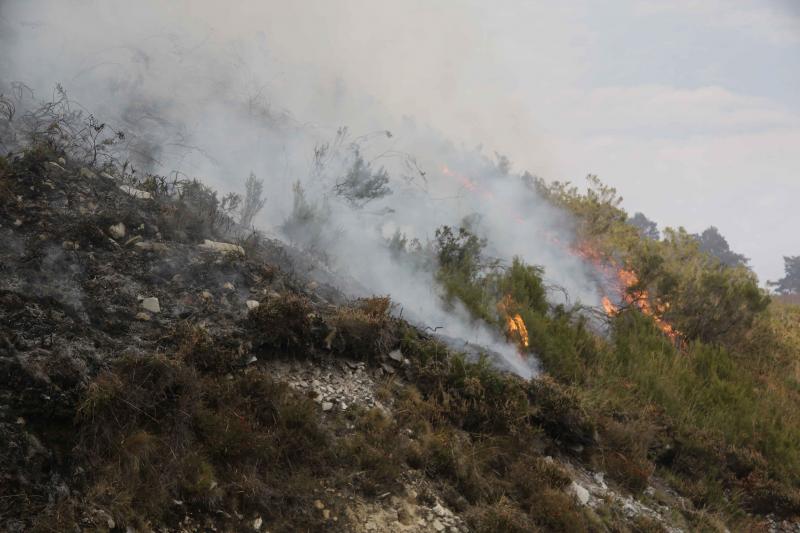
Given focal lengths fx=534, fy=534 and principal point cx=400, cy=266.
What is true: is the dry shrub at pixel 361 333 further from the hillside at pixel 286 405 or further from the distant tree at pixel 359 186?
the distant tree at pixel 359 186

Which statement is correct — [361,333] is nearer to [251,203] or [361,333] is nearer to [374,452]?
[374,452]

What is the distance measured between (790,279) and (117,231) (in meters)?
48.6

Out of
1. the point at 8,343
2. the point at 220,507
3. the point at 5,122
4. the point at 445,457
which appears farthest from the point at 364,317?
the point at 5,122

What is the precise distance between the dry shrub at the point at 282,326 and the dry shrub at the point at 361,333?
0.24 m

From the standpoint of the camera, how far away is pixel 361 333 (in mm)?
4605

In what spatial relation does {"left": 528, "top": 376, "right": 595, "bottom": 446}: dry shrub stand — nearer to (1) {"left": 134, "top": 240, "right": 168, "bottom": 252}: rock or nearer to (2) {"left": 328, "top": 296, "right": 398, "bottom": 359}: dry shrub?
(2) {"left": 328, "top": 296, "right": 398, "bottom": 359}: dry shrub

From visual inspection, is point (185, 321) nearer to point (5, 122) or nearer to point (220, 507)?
point (220, 507)

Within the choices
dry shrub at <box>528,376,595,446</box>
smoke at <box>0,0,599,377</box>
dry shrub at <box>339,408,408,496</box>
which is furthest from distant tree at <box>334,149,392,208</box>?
dry shrub at <box>339,408,408,496</box>

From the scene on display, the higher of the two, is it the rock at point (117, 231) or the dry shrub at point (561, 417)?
the dry shrub at point (561, 417)

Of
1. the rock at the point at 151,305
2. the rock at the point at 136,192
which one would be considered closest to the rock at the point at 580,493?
the rock at the point at 151,305

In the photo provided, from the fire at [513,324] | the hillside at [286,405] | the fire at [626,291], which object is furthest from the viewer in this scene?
the fire at [626,291]

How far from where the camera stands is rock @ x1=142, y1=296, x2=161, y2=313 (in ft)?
12.9

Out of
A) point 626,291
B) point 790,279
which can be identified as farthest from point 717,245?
point 626,291

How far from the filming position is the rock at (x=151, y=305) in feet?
12.9
